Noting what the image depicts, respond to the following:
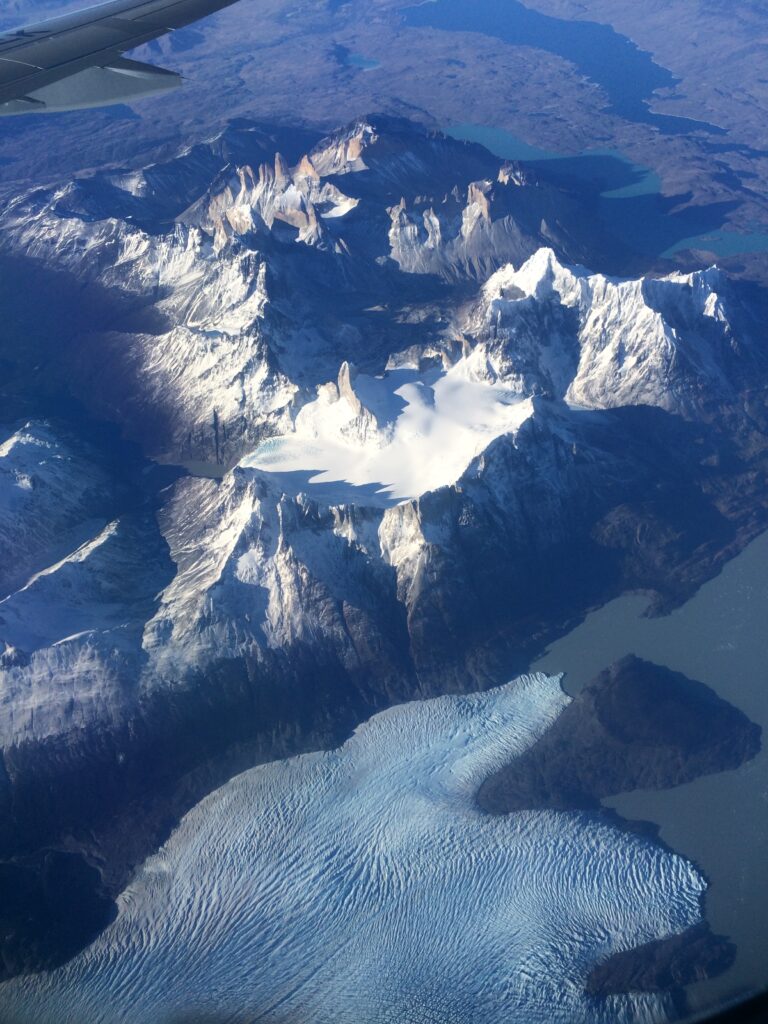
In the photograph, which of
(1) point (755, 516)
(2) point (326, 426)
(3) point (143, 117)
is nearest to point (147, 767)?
(2) point (326, 426)

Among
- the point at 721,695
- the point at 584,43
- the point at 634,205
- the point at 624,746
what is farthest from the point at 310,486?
the point at 584,43

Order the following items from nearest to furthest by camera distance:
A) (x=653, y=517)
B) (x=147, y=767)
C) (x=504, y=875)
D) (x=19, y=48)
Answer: (x=19, y=48) < (x=504, y=875) < (x=147, y=767) < (x=653, y=517)

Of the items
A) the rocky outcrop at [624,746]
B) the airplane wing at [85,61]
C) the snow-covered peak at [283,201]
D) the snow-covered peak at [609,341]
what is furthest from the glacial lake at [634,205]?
the airplane wing at [85,61]

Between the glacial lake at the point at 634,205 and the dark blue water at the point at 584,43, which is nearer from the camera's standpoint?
the glacial lake at the point at 634,205

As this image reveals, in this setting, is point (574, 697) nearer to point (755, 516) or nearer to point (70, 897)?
point (755, 516)

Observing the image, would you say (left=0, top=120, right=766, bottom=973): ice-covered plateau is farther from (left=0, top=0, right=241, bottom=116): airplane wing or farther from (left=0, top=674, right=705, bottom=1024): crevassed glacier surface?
(left=0, top=0, right=241, bottom=116): airplane wing

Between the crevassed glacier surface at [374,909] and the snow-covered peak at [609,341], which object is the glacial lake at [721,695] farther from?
the snow-covered peak at [609,341]

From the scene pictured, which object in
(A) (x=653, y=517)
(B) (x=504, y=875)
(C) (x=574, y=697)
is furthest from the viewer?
(A) (x=653, y=517)

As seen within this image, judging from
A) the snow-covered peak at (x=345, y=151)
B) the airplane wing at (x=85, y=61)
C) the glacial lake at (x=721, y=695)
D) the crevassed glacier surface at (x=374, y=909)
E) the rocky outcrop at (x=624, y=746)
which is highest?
the airplane wing at (x=85, y=61)
